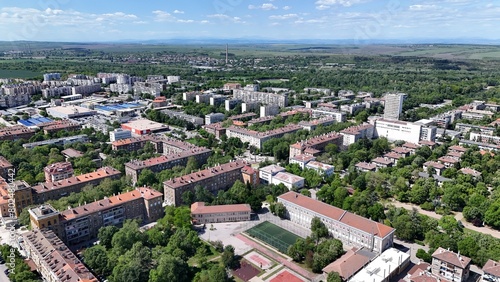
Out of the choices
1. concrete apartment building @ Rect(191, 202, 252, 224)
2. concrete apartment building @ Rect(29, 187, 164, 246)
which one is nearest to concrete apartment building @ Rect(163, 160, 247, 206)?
concrete apartment building @ Rect(29, 187, 164, 246)

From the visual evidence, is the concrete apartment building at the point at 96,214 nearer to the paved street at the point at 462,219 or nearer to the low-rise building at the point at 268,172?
the low-rise building at the point at 268,172

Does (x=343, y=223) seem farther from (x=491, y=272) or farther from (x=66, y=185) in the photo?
(x=66, y=185)

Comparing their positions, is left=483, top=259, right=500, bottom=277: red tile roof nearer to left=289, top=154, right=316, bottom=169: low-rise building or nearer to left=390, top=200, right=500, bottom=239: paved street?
left=390, top=200, right=500, bottom=239: paved street

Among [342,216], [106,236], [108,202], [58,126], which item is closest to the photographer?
[106,236]

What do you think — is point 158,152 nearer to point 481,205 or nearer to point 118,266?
point 118,266

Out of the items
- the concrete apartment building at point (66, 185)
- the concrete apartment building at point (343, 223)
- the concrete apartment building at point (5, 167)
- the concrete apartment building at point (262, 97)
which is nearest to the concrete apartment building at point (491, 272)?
the concrete apartment building at point (343, 223)

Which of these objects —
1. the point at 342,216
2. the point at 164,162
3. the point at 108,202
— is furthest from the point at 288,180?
the point at 108,202
